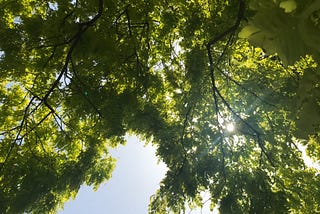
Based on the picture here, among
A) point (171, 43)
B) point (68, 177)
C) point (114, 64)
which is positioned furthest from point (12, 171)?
point (171, 43)

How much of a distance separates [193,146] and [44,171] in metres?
4.91

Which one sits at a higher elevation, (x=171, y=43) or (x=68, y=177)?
(x=171, y=43)

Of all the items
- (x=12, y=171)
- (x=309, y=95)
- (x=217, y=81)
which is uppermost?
(x=217, y=81)

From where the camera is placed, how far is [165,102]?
36.7ft

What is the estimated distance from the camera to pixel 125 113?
29.2 feet

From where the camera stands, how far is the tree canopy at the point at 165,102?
769 cm

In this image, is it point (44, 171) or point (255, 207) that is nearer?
point (255, 207)

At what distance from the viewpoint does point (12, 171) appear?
32.7 feet

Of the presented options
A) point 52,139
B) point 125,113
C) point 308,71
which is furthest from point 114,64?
point 308,71

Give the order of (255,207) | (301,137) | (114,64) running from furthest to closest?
(114,64)
(255,207)
(301,137)

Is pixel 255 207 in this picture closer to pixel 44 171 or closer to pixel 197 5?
pixel 197 5

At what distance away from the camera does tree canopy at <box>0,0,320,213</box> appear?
7.69m

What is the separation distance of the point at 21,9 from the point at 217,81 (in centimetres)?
662

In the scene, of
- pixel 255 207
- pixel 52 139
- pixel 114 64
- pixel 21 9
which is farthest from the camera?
pixel 52 139
